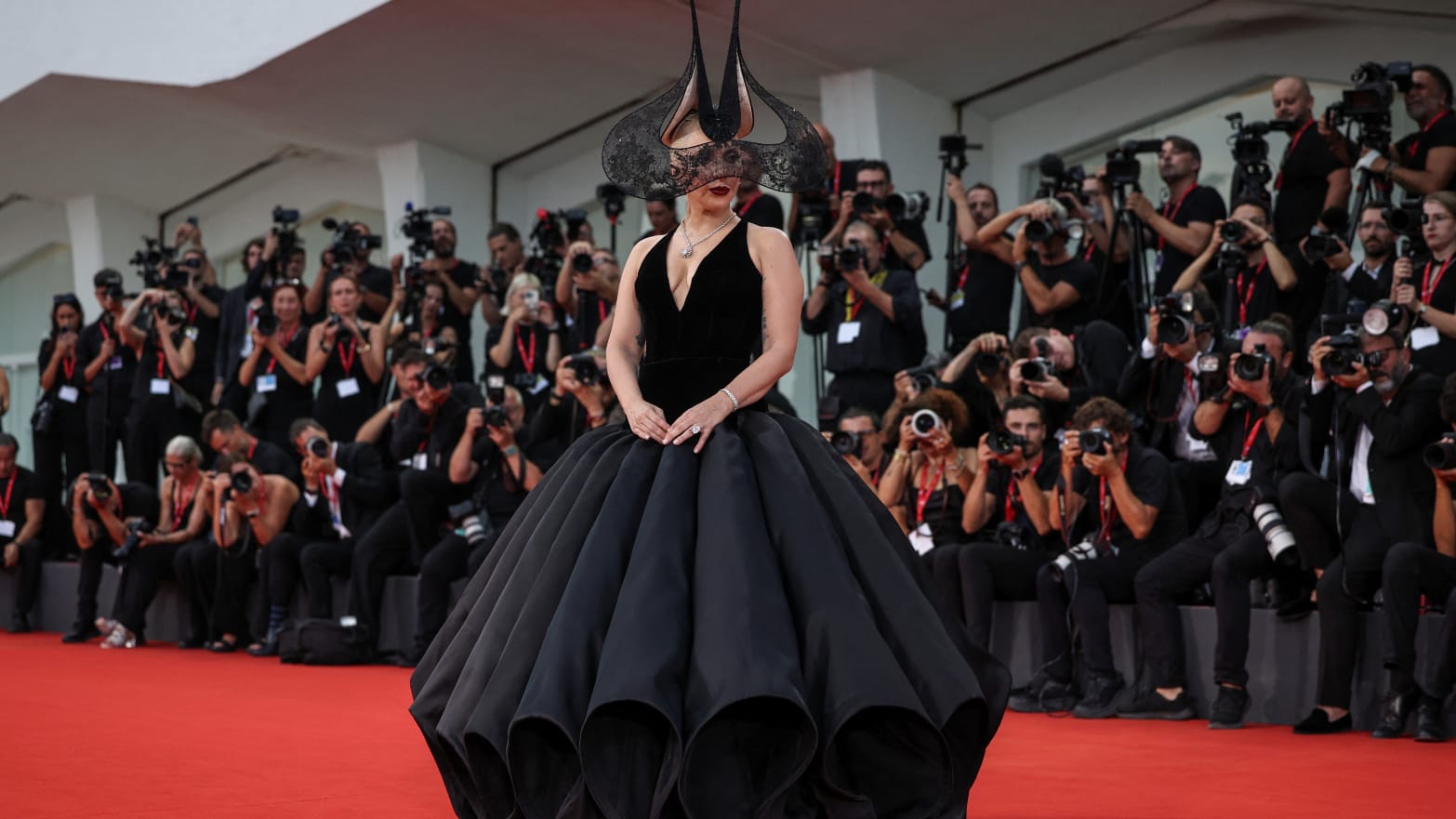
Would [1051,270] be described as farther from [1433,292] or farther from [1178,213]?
[1433,292]

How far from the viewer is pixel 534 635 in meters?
2.96

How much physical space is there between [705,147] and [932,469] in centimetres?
348

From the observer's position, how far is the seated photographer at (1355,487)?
16.7ft

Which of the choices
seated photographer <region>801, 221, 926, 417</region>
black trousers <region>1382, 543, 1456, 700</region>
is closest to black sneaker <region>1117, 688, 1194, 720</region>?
black trousers <region>1382, 543, 1456, 700</region>

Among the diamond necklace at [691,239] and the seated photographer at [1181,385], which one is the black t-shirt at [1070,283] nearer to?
the seated photographer at [1181,385]

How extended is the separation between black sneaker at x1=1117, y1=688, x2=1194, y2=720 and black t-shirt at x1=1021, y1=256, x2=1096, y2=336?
2106 mm

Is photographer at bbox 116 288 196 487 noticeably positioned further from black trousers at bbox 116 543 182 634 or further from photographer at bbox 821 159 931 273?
photographer at bbox 821 159 931 273

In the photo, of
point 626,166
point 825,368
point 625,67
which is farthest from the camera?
point 625,67

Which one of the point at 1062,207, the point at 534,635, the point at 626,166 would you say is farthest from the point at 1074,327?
the point at 534,635

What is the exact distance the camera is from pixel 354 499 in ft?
26.0

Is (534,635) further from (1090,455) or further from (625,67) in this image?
(625,67)

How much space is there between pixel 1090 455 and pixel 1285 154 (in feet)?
7.40

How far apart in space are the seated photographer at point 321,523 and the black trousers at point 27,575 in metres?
2.17

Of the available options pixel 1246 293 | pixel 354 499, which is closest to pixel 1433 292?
pixel 1246 293
